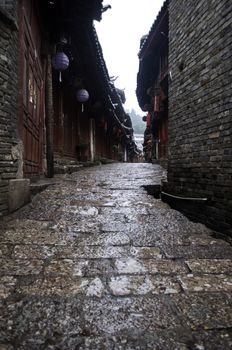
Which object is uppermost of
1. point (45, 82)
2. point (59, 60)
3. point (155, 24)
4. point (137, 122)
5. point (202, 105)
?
point (137, 122)

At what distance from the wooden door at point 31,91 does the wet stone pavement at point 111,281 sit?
1634mm

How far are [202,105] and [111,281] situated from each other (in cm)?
307

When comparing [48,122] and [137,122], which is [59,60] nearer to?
[48,122]

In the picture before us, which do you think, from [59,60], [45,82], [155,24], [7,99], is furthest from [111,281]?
[155,24]

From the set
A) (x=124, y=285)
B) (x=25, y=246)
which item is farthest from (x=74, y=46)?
(x=124, y=285)

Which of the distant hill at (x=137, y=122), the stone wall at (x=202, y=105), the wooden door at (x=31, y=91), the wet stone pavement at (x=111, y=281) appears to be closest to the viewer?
the wet stone pavement at (x=111, y=281)

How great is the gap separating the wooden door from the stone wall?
2725mm

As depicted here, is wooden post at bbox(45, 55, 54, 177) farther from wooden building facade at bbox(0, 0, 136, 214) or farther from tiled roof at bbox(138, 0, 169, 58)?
tiled roof at bbox(138, 0, 169, 58)

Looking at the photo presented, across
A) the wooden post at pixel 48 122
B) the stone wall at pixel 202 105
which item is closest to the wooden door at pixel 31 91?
the wooden post at pixel 48 122

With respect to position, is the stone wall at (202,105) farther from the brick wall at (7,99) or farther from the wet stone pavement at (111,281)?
the brick wall at (7,99)

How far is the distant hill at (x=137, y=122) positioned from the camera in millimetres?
73900

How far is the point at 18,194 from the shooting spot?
4844 millimetres

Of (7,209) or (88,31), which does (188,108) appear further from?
(88,31)

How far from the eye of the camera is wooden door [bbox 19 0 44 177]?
5.44 metres
